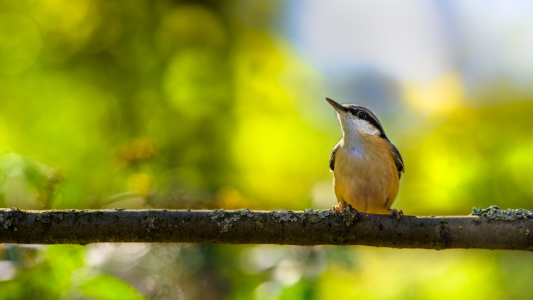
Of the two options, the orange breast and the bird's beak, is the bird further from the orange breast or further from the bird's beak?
the bird's beak

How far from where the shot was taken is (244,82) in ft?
21.5

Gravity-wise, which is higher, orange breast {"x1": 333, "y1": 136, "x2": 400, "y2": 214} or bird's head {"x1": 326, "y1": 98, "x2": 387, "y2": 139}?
bird's head {"x1": 326, "y1": 98, "x2": 387, "y2": 139}

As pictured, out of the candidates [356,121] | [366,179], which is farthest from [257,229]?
[356,121]

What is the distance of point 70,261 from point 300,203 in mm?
2267

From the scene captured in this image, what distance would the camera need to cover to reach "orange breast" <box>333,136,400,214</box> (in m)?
3.90

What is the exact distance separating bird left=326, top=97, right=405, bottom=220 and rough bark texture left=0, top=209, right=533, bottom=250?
47.9 inches

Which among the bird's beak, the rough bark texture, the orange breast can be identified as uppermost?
the bird's beak

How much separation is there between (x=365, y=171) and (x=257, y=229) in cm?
193

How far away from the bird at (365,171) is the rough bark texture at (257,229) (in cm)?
122

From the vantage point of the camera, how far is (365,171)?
3941 millimetres

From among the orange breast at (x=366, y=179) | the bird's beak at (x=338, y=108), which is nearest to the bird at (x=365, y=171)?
the orange breast at (x=366, y=179)

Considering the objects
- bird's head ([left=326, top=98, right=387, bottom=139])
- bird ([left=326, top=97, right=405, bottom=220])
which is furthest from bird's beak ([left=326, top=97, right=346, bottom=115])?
bird ([left=326, top=97, right=405, bottom=220])

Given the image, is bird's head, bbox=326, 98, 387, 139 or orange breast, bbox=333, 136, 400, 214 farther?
bird's head, bbox=326, 98, 387, 139

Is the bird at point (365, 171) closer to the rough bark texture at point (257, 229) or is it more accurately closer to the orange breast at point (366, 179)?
the orange breast at point (366, 179)
